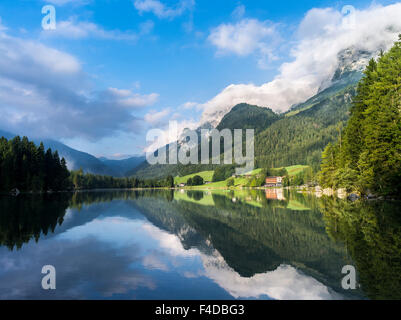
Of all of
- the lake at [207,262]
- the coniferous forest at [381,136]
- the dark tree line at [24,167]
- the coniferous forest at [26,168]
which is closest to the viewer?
the lake at [207,262]

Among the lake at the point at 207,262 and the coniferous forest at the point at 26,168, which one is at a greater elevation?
the coniferous forest at the point at 26,168

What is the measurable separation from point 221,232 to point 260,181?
182706 millimetres

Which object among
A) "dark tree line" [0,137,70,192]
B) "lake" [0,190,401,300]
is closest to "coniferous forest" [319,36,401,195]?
"lake" [0,190,401,300]

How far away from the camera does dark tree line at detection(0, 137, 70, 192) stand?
95438mm

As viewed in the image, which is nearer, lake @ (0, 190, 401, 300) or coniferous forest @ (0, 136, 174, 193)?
lake @ (0, 190, 401, 300)

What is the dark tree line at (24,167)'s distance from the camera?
95438 mm

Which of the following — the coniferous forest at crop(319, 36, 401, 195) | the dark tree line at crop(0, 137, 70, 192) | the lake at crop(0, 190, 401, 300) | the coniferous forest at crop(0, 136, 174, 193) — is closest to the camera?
the lake at crop(0, 190, 401, 300)

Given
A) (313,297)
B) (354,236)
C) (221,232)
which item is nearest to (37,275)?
(313,297)

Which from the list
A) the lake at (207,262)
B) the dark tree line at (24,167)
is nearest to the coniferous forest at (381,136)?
the lake at (207,262)

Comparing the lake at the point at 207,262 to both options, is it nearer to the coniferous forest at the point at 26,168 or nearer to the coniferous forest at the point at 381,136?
the coniferous forest at the point at 381,136

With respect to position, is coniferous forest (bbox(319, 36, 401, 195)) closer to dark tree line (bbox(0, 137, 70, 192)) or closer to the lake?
the lake

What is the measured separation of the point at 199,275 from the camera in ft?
36.7

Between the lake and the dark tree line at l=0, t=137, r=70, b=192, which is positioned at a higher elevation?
the dark tree line at l=0, t=137, r=70, b=192
